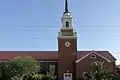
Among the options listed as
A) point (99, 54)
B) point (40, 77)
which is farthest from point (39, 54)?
point (99, 54)

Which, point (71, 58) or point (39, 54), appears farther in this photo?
point (39, 54)

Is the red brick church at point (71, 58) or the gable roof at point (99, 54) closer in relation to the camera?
the red brick church at point (71, 58)

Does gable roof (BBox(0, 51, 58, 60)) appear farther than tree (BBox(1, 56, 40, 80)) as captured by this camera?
Yes

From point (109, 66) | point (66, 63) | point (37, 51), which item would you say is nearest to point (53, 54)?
point (37, 51)

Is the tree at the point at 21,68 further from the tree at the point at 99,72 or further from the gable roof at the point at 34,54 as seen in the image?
the tree at the point at 99,72

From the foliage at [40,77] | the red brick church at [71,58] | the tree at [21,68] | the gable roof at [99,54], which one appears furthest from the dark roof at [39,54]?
the tree at [21,68]

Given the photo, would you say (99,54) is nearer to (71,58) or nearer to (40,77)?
(71,58)

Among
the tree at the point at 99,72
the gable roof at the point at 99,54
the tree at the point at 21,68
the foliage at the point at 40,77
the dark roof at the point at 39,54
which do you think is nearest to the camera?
the tree at the point at 99,72

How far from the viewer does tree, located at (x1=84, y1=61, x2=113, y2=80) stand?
146ft

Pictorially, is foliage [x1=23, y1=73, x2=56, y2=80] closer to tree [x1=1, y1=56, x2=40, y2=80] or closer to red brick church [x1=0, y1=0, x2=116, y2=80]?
tree [x1=1, y1=56, x2=40, y2=80]

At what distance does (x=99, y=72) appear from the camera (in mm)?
44781

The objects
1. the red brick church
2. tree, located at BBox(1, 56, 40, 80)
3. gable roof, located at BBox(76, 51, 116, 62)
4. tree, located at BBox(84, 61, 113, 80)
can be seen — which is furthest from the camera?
gable roof, located at BBox(76, 51, 116, 62)

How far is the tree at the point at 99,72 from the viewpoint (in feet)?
146

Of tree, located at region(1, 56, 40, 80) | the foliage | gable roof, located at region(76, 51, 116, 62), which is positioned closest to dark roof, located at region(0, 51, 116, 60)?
gable roof, located at region(76, 51, 116, 62)
